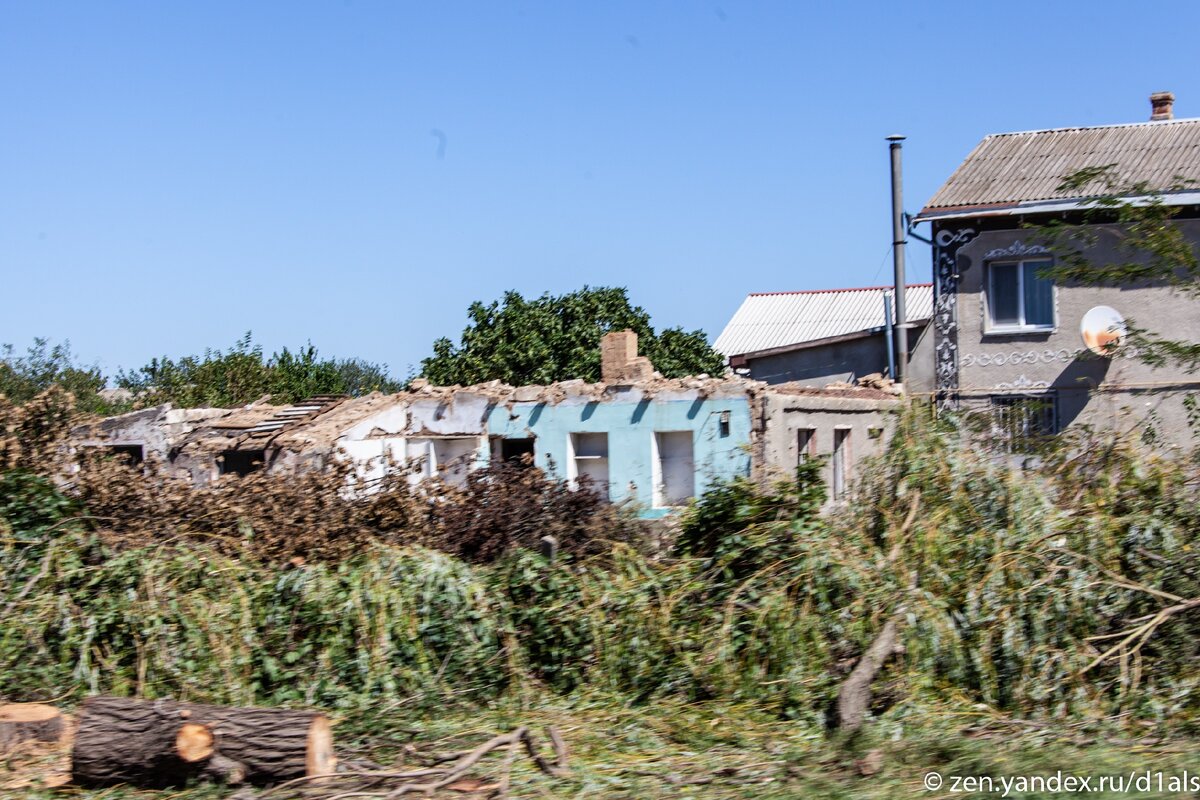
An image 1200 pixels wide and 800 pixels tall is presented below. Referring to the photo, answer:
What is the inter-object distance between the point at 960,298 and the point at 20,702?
54.4 ft

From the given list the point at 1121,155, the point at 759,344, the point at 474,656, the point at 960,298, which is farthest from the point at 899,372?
the point at 474,656

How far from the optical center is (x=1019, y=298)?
20422mm

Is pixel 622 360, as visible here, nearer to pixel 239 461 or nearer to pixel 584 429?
pixel 584 429

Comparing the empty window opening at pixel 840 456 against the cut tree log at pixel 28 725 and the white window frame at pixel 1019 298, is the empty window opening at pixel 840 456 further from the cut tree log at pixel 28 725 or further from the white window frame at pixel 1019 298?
the cut tree log at pixel 28 725

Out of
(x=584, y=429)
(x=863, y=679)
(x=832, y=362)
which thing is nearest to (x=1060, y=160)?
(x=832, y=362)

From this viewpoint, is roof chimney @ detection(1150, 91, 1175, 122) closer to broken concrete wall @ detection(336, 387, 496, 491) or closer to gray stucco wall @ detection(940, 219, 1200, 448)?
gray stucco wall @ detection(940, 219, 1200, 448)

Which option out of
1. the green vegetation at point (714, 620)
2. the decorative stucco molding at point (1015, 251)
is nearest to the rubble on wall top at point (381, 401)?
the decorative stucco molding at point (1015, 251)

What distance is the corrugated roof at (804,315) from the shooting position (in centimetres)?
3059

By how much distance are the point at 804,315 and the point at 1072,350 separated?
12189 mm

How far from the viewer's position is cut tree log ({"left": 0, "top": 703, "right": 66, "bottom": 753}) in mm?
7945

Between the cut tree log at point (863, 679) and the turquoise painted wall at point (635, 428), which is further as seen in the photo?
the turquoise painted wall at point (635, 428)

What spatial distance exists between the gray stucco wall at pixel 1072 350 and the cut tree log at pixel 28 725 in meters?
15.1

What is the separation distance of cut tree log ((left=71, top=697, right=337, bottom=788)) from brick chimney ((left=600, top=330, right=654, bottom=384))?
40.4 feet

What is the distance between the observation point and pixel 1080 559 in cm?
922
